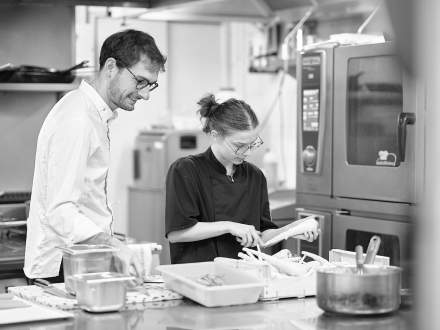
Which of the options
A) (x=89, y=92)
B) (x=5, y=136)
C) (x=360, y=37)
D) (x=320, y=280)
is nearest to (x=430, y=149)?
(x=320, y=280)

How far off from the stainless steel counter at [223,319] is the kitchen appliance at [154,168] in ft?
13.1

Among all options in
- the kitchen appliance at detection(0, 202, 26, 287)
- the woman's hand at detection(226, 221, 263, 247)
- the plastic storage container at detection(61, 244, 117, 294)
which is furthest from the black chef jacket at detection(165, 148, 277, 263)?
the kitchen appliance at detection(0, 202, 26, 287)

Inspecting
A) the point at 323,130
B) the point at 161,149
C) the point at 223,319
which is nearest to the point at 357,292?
the point at 223,319

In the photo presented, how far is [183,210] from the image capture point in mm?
2865

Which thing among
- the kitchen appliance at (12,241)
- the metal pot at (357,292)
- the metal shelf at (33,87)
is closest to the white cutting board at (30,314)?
the metal pot at (357,292)

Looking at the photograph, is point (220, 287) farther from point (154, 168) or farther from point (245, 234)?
point (154, 168)

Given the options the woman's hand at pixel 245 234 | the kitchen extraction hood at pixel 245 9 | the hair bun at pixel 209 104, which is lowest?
the woman's hand at pixel 245 234

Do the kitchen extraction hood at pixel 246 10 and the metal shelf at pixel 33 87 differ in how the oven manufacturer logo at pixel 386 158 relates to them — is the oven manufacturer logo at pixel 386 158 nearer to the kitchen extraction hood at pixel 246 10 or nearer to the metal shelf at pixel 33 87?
the kitchen extraction hood at pixel 246 10

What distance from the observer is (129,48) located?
2.75 meters

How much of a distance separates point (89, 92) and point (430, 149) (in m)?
2.28

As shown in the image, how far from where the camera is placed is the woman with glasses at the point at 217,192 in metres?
2.86

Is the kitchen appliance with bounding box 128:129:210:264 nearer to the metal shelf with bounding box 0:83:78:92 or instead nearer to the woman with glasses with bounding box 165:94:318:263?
the metal shelf with bounding box 0:83:78:92

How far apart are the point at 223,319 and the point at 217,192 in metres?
0.99

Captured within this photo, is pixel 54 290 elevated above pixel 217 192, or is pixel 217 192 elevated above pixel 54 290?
pixel 217 192
